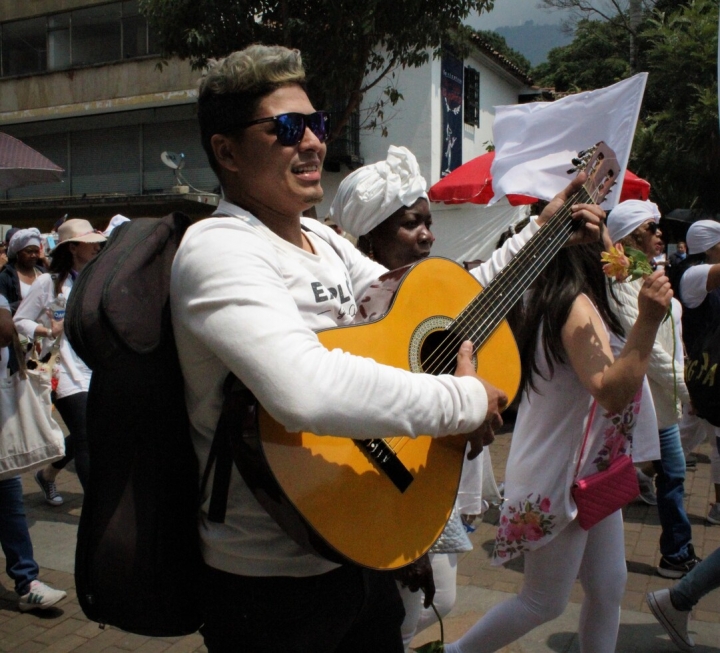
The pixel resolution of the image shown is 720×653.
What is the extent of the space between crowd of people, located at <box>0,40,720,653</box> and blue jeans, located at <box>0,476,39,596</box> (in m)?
0.88

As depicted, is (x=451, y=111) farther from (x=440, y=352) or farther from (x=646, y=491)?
(x=440, y=352)

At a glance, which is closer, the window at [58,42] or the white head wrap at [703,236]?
the white head wrap at [703,236]

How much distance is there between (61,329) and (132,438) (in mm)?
3748

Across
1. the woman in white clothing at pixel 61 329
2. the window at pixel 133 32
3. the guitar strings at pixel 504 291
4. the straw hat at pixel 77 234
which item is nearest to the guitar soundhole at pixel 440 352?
the guitar strings at pixel 504 291

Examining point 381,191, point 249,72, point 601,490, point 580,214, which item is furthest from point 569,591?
point 249,72

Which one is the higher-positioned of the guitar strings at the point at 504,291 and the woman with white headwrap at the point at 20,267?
the guitar strings at the point at 504,291

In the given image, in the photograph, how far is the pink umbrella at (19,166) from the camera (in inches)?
188

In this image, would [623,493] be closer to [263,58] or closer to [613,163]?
[613,163]

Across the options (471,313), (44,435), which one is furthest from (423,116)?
(471,313)

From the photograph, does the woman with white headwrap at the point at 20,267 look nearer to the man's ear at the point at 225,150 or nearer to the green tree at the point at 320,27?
the green tree at the point at 320,27

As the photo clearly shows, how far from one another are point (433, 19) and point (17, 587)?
32.5ft

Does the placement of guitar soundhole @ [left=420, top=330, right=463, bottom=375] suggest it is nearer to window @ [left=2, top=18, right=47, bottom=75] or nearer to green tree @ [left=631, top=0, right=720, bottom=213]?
green tree @ [left=631, top=0, right=720, bottom=213]

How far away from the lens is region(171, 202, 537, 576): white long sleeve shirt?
1327 mm

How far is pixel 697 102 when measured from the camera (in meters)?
12.4
